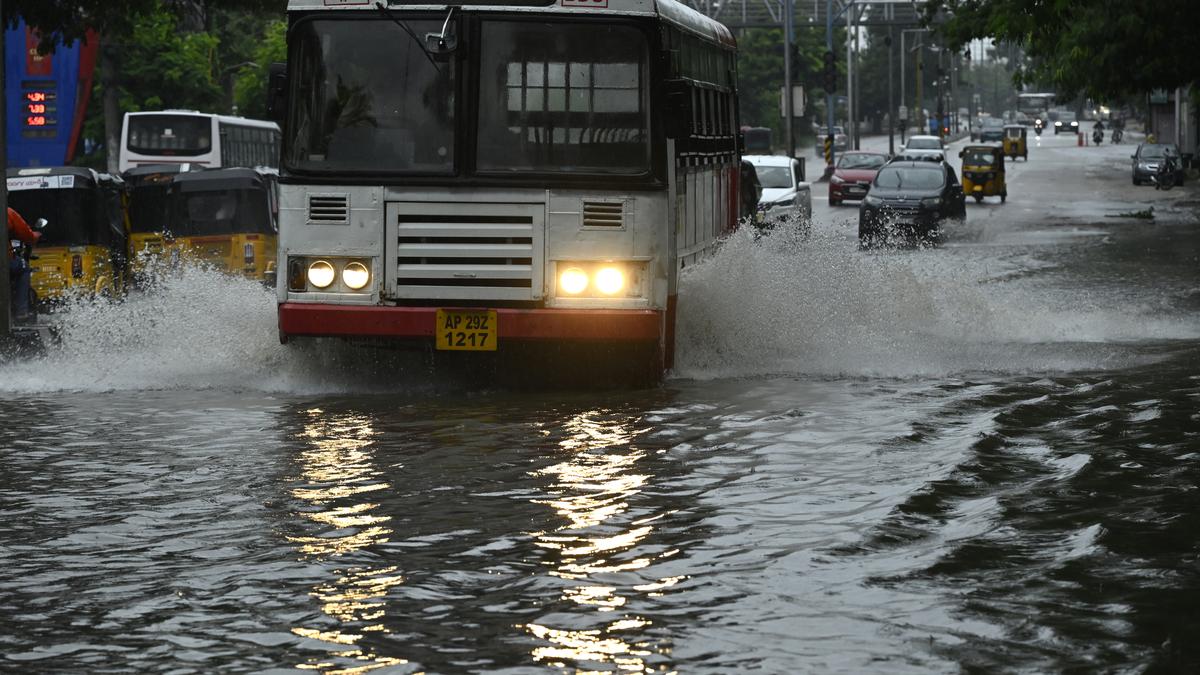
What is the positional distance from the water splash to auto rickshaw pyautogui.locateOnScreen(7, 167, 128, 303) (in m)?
10.8

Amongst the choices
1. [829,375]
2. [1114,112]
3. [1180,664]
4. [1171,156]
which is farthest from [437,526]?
[1114,112]

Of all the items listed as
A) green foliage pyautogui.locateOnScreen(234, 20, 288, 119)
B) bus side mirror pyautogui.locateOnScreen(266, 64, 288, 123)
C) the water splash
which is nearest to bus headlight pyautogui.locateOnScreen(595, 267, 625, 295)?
the water splash

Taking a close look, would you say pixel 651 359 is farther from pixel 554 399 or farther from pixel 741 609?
pixel 741 609

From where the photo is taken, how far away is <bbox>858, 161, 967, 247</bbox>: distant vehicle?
39031mm

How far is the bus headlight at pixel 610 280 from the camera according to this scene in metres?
13.2

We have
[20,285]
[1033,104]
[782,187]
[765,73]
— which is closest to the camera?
[20,285]

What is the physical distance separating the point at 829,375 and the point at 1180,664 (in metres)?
8.83

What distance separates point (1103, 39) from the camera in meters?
34.4

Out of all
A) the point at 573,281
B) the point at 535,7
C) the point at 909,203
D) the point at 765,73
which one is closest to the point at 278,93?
the point at 535,7

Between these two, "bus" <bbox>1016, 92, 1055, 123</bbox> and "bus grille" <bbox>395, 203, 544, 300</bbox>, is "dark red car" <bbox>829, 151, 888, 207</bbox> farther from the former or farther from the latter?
"bus" <bbox>1016, 92, 1055, 123</bbox>

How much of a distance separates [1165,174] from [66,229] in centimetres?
4675

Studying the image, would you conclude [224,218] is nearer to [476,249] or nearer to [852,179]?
[476,249]

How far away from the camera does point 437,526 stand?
876 cm

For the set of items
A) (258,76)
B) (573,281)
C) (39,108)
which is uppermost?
(258,76)
